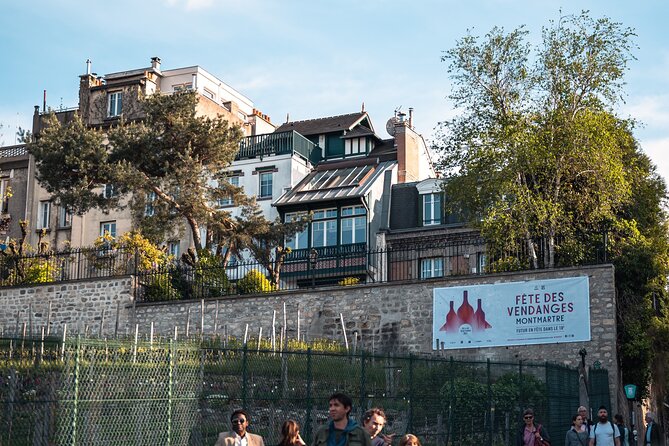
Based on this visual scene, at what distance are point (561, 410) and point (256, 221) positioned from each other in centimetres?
1542

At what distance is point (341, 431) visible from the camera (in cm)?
1027

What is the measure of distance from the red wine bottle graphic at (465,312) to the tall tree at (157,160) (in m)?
10.3

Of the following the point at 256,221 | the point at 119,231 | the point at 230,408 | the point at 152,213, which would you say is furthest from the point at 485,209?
the point at 119,231

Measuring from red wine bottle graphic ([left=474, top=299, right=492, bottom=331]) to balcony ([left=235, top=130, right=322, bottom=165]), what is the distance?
75.0 ft

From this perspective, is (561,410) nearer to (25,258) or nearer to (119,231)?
(25,258)

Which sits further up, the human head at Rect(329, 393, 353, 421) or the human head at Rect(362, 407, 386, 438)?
the human head at Rect(329, 393, 353, 421)

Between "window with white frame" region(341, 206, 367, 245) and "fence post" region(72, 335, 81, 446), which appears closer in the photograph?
"fence post" region(72, 335, 81, 446)

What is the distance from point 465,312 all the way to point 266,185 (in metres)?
22.8

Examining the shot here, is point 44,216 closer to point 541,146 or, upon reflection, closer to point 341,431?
point 541,146

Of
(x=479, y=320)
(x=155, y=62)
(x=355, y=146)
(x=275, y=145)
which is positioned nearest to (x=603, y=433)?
(x=479, y=320)

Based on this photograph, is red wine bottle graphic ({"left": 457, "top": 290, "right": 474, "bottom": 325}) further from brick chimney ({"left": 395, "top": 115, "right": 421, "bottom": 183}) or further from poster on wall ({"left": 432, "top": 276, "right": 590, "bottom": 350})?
brick chimney ({"left": 395, "top": 115, "right": 421, "bottom": 183})

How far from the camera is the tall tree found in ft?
115

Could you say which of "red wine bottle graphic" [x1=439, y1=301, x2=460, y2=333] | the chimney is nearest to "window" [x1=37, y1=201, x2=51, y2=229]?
the chimney

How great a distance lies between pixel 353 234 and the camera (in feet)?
152
